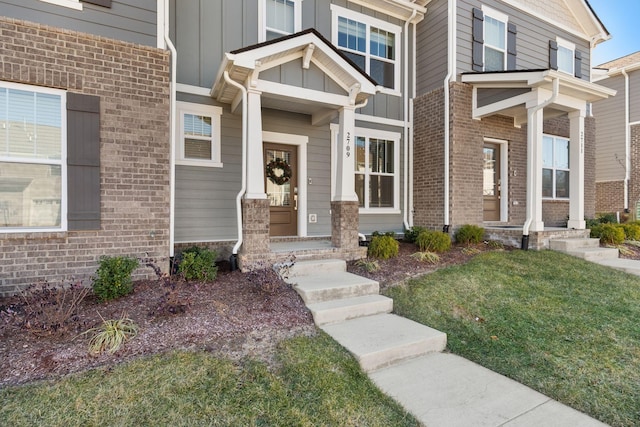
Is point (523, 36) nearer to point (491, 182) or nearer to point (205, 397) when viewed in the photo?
point (491, 182)

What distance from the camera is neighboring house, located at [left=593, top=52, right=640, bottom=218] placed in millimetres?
12508

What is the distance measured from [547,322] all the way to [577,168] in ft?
18.3

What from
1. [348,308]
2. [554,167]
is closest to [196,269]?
[348,308]

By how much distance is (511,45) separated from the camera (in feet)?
28.1

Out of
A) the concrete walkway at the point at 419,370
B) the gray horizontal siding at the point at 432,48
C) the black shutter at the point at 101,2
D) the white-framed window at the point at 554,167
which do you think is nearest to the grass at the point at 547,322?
the concrete walkway at the point at 419,370

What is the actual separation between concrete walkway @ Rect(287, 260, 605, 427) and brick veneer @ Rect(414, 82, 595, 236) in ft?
13.7

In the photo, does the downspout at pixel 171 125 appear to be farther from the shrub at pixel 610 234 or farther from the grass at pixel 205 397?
the shrub at pixel 610 234

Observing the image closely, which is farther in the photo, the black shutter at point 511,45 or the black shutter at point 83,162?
the black shutter at point 511,45

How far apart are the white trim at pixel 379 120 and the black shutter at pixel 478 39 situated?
2.14 meters

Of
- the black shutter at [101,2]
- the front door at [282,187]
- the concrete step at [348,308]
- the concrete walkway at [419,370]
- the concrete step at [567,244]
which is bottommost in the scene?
the concrete walkway at [419,370]

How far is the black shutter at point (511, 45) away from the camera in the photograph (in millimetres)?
8523

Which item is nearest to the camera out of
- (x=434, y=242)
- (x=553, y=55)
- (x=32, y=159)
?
(x=32, y=159)

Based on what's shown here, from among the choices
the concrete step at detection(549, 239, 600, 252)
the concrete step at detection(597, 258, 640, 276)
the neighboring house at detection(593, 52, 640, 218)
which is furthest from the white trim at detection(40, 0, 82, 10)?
the neighboring house at detection(593, 52, 640, 218)

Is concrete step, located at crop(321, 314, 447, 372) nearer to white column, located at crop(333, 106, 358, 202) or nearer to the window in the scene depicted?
white column, located at crop(333, 106, 358, 202)
